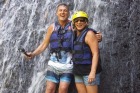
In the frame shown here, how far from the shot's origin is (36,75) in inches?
325

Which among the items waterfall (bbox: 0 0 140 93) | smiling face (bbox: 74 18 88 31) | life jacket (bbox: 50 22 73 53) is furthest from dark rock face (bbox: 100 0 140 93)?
smiling face (bbox: 74 18 88 31)

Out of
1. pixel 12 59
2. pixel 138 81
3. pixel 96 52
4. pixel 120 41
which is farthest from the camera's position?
pixel 12 59

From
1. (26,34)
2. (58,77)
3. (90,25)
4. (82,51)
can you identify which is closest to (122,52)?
(90,25)

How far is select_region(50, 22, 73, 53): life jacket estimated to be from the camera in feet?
20.5

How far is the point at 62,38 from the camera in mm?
→ 6305

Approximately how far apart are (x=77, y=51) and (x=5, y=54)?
3.69 m

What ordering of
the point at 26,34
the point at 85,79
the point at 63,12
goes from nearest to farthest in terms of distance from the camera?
the point at 85,79 → the point at 63,12 → the point at 26,34

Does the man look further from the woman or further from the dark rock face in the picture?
the dark rock face

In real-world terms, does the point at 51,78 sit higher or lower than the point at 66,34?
lower

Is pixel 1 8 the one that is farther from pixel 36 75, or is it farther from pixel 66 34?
pixel 66 34

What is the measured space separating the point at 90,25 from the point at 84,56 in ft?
8.73

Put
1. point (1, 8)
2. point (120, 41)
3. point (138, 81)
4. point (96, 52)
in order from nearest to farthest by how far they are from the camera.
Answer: point (96, 52)
point (138, 81)
point (120, 41)
point (1, 8)

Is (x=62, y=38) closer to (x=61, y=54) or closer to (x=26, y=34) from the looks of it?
(x=61, y=54)

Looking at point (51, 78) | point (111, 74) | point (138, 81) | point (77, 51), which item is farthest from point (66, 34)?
point (138, 81)
